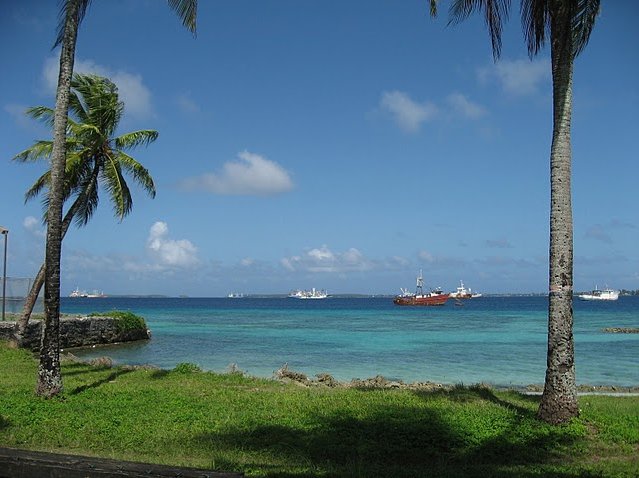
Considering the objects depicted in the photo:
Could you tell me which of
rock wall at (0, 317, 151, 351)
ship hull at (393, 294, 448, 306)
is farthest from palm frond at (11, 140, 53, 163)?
ship hull at (393, 294, 448, 306)

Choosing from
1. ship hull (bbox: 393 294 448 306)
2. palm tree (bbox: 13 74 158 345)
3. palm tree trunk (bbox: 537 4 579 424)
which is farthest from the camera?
ship hull (bbox: 393 294 448 306)

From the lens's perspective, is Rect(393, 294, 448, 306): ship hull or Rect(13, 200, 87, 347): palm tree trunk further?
Rect(393, 294, 448, 306): ship hull

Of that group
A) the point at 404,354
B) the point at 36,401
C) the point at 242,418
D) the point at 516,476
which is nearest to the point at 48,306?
the point at 36,401

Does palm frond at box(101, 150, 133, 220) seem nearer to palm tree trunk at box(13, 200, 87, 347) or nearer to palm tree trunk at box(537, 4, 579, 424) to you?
palm tree trunk at box(13, 200, 87, 347)

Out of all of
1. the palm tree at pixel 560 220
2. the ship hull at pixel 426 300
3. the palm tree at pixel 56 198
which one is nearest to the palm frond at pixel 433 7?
the palm tree at pixel 560 220

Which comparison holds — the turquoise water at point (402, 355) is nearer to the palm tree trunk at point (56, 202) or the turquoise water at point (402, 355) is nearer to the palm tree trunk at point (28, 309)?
the palm tree trunk at point (28, 309)

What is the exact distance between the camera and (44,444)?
27.3ft

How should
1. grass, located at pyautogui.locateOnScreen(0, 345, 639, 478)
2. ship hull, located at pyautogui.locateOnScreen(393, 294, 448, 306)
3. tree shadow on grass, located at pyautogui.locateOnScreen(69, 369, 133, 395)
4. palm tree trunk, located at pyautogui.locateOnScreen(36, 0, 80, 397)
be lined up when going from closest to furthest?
grass, located at pyautogui.locateOnScreen(0, 345, 639, 478) < palm tree trunk, located at pyautogui.locateOnScreen(36, 0, 80, 397) < tree shadow on grass, located at pyautogui.locateOnScreen(69, 369, 133, 395) < ship hull, located at pyautogui.locateOnScreen(393, 294, 448, 306)

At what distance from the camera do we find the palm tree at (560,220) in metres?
9.63

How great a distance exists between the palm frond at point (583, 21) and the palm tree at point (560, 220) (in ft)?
0.07

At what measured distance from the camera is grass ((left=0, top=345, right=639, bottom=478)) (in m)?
7.59

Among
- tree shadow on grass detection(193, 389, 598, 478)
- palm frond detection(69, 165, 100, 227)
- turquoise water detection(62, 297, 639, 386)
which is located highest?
palm frond detection(69, 165, 100, 227)

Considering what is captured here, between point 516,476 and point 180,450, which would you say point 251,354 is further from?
point 516,476

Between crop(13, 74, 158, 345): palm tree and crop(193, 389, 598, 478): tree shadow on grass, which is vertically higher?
crop(13, 74, 158, 345): palm tree
